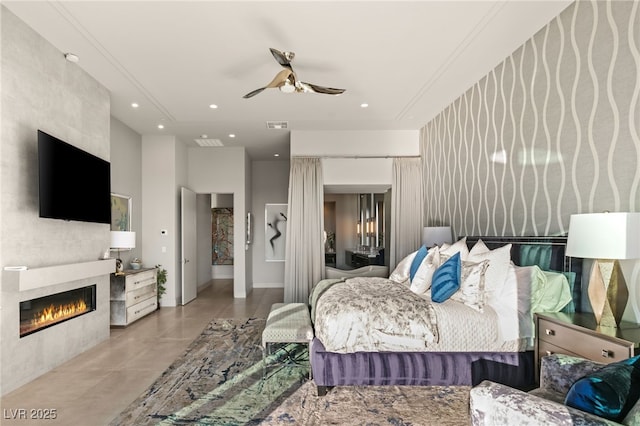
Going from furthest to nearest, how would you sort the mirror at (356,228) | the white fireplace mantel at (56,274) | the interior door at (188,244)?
1. the mirror at (356,228)
2. the interior door at (188,244)
3. the white fireplace mantel at (56,274)

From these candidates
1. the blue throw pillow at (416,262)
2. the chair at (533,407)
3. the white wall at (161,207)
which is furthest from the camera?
the white wall at (161,207)

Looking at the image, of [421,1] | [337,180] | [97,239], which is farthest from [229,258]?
[421,1]

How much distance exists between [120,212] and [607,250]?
19.2ft

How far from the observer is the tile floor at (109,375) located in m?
2.54

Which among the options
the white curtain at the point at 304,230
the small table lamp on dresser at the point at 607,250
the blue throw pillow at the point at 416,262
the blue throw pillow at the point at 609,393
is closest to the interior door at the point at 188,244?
the white curtain at the point at 304,230

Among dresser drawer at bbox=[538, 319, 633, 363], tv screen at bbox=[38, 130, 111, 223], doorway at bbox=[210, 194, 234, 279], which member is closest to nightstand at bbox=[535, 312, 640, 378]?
dresser drawer at bbox=[538, 319, 633, 363]

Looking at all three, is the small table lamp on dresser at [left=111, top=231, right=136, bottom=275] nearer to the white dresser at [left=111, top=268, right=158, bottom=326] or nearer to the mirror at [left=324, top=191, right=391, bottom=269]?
the white dresser at [left=111, top=268, right=158, bottom=326]

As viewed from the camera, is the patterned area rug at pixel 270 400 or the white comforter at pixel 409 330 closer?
the patterned area rug at pixel 270 400

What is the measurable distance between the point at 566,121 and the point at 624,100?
492mm

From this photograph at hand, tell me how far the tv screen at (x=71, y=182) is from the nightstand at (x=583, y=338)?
13.3 feet

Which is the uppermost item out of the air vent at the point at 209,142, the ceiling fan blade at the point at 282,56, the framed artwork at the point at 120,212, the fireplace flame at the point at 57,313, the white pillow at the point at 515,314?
the air vent at the point at 209,142

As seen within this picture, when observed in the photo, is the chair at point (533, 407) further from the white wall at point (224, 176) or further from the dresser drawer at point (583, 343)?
the white wall at point (224, 176)

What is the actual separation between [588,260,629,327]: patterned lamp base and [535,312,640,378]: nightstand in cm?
6

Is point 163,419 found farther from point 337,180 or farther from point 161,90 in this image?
point 337,180
